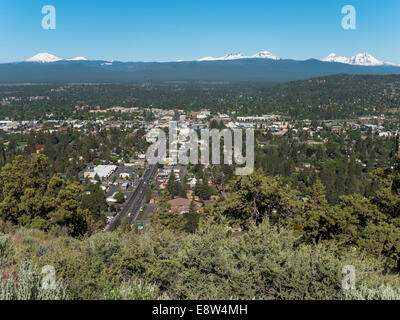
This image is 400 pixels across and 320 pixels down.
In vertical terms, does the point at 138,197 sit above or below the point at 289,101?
below

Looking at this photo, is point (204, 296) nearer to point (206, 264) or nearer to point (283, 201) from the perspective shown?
point (206, 264)

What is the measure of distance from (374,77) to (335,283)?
133502mm

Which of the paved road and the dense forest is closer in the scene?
the paved road

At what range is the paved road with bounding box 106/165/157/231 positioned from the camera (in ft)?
78.4

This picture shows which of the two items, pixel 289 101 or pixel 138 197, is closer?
pixel 138 197

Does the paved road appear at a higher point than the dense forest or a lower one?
lower

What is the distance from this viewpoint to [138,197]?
28.4m

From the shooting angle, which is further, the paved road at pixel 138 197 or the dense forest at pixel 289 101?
the dense forest at pixel 289 101

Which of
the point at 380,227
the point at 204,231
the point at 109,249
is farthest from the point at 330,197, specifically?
the point at 109,249

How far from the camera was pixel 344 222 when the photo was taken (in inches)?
320

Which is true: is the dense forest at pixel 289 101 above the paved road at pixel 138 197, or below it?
above

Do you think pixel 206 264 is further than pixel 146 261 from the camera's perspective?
No

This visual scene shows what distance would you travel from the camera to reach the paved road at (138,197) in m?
23.9

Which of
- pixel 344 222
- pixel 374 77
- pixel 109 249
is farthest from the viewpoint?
pixel 374 77
